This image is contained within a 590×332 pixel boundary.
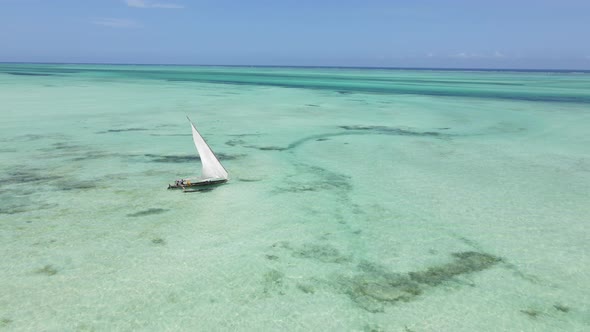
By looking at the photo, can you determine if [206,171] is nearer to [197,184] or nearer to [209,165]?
[209,165]

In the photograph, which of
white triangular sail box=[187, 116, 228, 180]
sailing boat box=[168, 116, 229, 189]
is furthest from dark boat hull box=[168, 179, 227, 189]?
white triangular sail box=[187, 116, 228, 180]

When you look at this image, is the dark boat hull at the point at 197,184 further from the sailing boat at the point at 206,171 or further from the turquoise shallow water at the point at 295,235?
the turquoise shallow water at the point at 295,235

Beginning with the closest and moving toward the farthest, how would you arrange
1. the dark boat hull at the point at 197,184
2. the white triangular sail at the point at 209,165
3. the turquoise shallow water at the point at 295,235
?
the turquoise shallow water at the point at 295,235 < the dark boat hull at the point at 197,184 < the white triangular sail at the point at 209,165

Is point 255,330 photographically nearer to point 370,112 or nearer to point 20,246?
point 20,246

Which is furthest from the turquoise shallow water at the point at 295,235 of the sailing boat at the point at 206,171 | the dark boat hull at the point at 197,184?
the sailing boat at the point at 206,171

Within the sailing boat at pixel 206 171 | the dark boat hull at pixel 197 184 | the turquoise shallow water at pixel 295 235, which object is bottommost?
the turquoise shallow water at pixel 295 235

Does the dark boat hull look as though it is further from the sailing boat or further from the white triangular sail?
the white triangular sail
